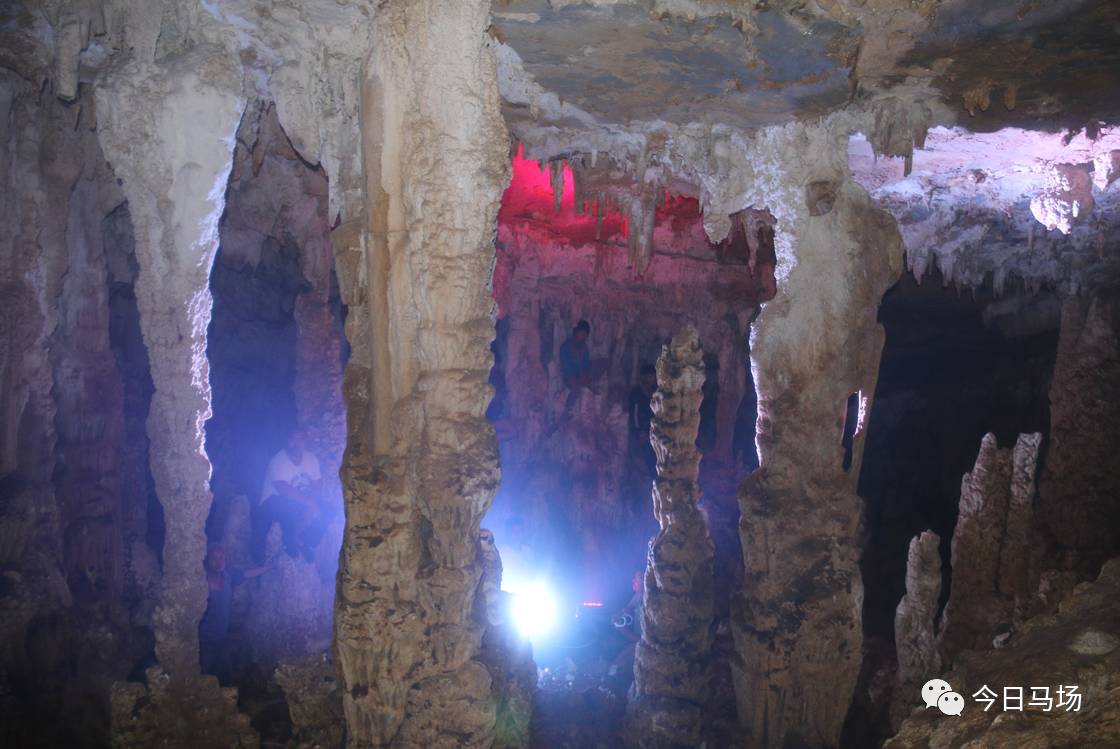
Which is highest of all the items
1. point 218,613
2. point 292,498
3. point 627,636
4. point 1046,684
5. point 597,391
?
point 597,391

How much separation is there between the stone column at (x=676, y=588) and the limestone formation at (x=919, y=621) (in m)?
1.91

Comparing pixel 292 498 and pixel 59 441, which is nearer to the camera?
pixel 59 441

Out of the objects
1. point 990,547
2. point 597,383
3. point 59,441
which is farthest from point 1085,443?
point 59,441

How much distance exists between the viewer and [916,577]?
6414 mm

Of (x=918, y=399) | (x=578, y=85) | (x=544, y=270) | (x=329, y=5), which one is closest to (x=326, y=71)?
(x=329, y=5)

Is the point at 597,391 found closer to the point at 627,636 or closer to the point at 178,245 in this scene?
the point at 627,636

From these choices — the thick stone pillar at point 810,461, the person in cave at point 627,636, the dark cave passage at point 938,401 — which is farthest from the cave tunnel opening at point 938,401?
the thick stone pillar at point 810,461

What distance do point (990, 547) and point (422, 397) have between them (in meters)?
5.26

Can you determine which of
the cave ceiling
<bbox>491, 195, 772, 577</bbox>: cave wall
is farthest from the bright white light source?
the cave ceiling

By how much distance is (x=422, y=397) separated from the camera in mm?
4379

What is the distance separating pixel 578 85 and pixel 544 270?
26.7 ft

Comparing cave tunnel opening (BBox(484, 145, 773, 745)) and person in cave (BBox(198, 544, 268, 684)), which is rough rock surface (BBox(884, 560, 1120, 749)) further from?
cave tunnel opening (BBox(484, 145, 773, 745))

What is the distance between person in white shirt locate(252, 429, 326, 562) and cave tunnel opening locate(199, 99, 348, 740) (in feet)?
0.06

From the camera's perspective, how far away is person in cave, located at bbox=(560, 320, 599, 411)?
47.7 ft
